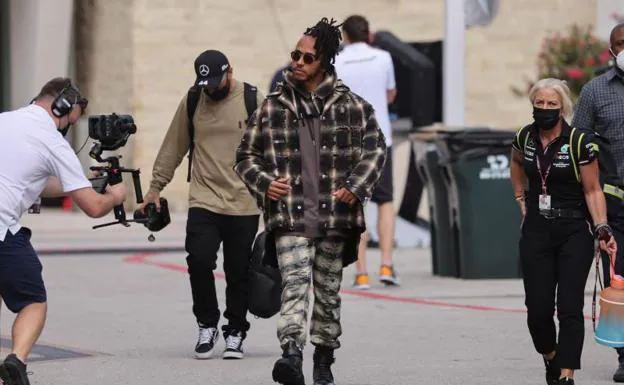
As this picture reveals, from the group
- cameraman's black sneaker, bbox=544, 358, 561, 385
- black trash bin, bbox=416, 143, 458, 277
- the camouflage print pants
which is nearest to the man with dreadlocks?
the camouflage print pants

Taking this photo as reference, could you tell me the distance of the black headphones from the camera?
26.2 feet

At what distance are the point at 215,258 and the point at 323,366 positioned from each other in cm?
158

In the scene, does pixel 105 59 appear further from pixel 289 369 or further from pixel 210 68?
pixel 289 369

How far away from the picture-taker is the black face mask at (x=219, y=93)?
9.68m

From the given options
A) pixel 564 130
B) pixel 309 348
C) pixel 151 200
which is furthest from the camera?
pixel 309 348

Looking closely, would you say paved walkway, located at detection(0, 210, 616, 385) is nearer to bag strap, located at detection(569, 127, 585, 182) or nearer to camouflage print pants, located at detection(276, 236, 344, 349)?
camouflage print pants, located at detection(276, 236, 344, 349)

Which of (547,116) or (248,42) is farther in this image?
(248,42)

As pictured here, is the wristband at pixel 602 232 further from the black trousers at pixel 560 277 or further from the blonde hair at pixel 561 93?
the blonde hair at pixel 561 93

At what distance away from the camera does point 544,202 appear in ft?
26.9

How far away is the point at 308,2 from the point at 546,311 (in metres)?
15.7

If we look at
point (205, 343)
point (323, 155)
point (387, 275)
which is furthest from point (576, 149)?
point (387, 275)

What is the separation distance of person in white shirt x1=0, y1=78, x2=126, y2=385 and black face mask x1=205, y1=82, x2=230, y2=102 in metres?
1.83

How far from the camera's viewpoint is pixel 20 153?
25.6 feet

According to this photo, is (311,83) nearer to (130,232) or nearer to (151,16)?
(130,232)
